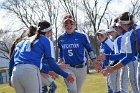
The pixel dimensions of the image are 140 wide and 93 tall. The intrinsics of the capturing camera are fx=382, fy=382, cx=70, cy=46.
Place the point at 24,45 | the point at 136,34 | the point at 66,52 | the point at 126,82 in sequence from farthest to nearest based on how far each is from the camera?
the point at 66,52 → the point at 126,82 → the point at 24,45 → the point at 136,34

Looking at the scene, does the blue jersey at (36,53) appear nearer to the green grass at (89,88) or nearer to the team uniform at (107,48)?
the team uniform at (107,48)

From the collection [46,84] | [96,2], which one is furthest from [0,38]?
[46,84]

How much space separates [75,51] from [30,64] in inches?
103

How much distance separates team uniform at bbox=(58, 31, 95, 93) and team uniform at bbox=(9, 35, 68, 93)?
2.25 meters

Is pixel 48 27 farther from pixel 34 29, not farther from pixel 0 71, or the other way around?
pixel 0 71

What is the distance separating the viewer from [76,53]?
376 inches

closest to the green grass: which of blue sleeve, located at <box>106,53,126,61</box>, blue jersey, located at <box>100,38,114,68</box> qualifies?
blue jersey, located at <box>100,38,114,68</box>

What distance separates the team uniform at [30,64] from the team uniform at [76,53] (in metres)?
2.25

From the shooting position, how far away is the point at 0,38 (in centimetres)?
6194

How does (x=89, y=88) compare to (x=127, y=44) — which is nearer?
(x=127, y=44)

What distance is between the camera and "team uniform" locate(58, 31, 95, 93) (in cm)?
959

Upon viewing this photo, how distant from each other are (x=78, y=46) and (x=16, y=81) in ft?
9.20

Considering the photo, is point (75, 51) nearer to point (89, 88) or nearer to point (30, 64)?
point (30, 64)

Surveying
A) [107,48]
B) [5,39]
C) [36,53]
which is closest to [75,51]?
[107,48]
